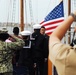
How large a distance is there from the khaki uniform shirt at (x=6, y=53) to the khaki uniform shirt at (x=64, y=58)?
379 cm

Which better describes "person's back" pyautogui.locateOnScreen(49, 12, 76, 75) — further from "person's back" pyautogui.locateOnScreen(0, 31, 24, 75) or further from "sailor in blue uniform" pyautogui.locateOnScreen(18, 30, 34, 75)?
"sailor in blue uniform" pyautogui.locateOnScreen(18, 30, 34, 75)

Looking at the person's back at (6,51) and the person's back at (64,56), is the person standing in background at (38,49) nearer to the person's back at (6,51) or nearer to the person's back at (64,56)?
the person's back at (6,51)

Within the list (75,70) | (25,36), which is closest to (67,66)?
(75,70)

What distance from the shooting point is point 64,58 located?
6.27 feet

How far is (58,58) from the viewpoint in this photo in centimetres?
195

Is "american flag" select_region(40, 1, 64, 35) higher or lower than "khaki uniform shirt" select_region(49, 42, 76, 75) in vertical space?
higher

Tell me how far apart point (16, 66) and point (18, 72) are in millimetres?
175

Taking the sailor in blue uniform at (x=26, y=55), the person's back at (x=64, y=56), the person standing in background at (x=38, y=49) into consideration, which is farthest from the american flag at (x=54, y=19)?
the person's back at (x=64, y=56)

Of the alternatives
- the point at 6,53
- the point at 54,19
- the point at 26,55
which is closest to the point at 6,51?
the point at 6,53

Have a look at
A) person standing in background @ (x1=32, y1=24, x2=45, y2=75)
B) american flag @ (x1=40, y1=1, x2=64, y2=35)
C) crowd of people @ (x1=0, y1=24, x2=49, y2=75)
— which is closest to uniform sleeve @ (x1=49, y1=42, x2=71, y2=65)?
crowd of people @ (x1=0, y1=24, x2=49, y2=75)

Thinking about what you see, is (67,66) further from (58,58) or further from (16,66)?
(16,66)

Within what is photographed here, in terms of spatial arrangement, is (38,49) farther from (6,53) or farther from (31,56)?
(6,53)

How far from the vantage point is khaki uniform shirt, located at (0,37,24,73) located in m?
5.75

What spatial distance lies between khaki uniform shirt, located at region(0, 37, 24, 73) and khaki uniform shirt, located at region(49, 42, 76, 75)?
3787mm
